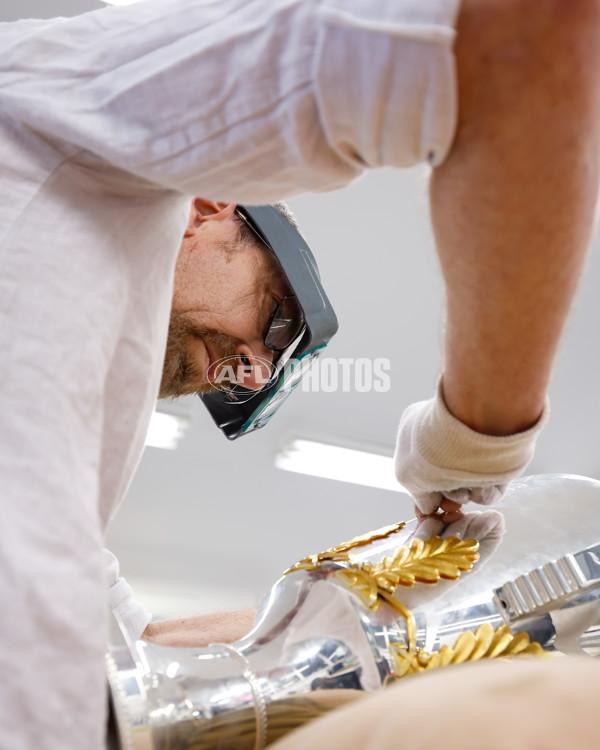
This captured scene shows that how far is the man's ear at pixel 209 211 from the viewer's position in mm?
1201

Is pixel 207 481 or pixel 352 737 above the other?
pixel 352 737

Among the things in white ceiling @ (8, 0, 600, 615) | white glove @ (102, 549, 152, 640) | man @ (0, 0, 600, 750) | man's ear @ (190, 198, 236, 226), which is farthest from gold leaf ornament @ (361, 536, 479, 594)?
man's ear @ (190, 198, 236, 226)

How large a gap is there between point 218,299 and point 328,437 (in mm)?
1613

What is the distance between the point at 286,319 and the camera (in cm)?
121

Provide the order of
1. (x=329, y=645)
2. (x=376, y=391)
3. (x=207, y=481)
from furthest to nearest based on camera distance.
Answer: (x=207, y=481) < (x=376, y=391) < (x=329, y=645)

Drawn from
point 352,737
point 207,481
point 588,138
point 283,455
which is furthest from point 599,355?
point 352,737

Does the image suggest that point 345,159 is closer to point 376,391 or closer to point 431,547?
point 431,547

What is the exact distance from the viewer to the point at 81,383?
0.41 meters

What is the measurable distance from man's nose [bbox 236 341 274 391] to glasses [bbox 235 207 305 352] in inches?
0.7

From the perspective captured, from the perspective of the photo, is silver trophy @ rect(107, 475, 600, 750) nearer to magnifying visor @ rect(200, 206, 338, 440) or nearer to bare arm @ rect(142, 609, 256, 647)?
bare arm @ rect(142, 609, 256, 647)

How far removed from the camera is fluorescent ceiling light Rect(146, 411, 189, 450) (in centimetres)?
265

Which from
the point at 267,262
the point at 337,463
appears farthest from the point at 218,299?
the point at 337,463

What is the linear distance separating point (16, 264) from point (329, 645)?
11.5 inches

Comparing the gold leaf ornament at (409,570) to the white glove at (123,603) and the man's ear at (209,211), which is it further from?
the man's ear at (209,211)
